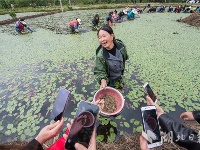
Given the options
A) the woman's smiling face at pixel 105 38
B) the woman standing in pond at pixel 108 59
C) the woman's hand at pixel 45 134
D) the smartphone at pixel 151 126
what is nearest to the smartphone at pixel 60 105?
the woman's hand at pixel 45 134

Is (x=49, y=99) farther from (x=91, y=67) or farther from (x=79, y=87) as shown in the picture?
(x=91, y=67)

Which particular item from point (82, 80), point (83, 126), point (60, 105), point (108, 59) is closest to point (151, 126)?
point (83, 126)

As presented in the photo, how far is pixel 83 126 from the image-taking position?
1436mm

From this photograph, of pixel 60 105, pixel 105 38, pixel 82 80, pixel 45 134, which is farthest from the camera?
pixel 82 80

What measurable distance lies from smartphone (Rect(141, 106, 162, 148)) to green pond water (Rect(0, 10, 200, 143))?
50.6 inches

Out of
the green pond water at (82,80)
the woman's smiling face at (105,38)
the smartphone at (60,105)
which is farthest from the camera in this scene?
the green pond water at (82,80)

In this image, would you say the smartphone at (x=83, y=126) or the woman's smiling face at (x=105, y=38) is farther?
the woman's smiling face at (x=105, y=38)

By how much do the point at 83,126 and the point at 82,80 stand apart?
3063 millimetres

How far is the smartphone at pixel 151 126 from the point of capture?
1.45 m

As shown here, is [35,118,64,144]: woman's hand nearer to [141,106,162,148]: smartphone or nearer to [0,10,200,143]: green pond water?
[141,106,162,148]: smartphone

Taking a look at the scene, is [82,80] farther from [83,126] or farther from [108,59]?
[83,126]

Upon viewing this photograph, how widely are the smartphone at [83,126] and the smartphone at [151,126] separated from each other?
46cm

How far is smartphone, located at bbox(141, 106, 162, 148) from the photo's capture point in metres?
1.45

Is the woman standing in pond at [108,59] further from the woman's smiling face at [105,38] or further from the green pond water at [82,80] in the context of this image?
the green pond water at [82,80]
